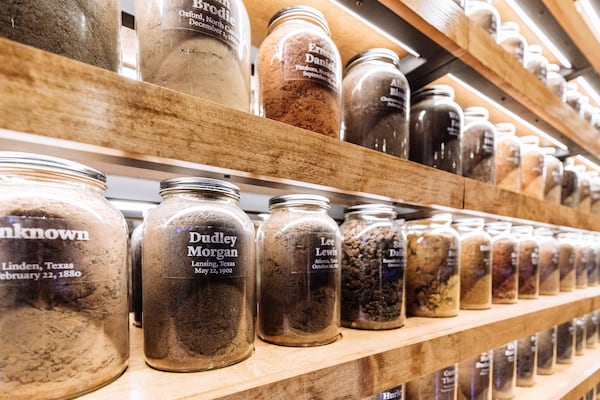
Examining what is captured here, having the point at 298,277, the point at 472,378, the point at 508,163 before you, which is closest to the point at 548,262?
the point at 508,163

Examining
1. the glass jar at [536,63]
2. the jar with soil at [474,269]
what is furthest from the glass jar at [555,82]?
the jar with soil at [474,269]

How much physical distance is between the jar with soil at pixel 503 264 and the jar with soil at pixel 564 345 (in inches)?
22.7

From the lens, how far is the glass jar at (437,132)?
84 centimetres

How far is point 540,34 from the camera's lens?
4.66ft

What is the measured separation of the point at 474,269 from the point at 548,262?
68 cm

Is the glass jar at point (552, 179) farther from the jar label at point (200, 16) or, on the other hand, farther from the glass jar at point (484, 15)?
the jar label at point (200, 16)

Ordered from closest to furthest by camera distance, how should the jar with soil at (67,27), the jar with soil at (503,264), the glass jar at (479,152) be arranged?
the jar with soil at (67,27)
the glass jar at (479,152)
the jar with soil at (503,264)

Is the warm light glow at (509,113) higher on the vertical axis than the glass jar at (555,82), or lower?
lower

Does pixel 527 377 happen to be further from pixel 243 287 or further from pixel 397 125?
pixel 243 287

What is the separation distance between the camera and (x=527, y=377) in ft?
3.87

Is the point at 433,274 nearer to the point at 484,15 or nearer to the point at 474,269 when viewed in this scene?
the point at 474,269

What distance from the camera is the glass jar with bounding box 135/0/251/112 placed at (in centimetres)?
46

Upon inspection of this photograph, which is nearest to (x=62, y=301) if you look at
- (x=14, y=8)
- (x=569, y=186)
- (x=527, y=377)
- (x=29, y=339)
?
(x=29, y=339)

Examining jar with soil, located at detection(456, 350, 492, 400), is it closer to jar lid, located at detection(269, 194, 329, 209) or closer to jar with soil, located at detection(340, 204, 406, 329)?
jar with soil, located at detection(340, 204, 406, 329)
